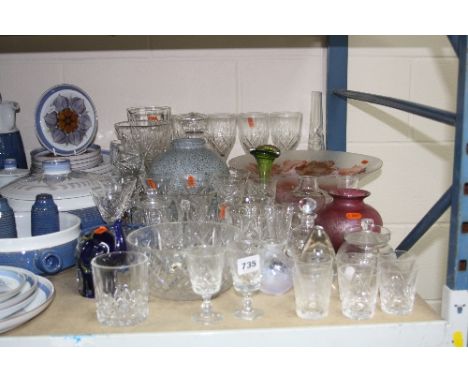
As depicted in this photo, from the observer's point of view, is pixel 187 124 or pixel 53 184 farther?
pixel 187 124

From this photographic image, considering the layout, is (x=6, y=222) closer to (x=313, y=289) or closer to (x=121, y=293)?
(x=121, y=293)

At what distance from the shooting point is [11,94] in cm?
170

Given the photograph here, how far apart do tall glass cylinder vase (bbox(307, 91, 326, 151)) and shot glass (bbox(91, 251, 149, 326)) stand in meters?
0.91

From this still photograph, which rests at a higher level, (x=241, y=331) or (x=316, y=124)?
(x=316, y=124)

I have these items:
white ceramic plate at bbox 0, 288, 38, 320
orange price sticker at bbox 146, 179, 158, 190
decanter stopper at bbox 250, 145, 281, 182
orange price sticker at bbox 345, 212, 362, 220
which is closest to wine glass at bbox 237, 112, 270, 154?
decanter stopper at bbox 250, 145, 281, 182

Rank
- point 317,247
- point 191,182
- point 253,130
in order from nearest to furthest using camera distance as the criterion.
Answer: point 317,247 → point 191,182 → point 253,130

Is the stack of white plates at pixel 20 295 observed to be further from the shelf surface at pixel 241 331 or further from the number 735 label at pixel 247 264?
the number 735 label at pixel 247 264

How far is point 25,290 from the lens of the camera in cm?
96

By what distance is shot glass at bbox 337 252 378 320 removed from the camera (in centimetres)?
92

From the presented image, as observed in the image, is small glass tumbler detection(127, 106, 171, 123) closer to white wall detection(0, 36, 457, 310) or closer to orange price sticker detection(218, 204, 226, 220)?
white wall detection(0, 36, 457, 310)

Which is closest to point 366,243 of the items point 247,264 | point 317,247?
point 317,247

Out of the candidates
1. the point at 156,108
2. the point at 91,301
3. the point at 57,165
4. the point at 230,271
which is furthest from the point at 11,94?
the point at 230,271

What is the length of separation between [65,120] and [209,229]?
652 millimetres

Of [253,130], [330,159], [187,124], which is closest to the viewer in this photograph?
[330,159]
